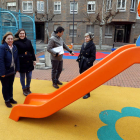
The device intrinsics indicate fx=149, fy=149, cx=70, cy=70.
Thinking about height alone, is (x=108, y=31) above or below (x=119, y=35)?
above

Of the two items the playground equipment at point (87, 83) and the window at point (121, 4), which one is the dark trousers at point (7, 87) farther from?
the window at point (121, 4)

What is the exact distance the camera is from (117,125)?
2781mm

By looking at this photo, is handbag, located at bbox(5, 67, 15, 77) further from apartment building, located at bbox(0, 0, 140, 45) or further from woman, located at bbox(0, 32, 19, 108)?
apartment building, located at bbox(0, 0, 140, 45)

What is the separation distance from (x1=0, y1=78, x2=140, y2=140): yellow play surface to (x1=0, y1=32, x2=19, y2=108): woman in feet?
1.51

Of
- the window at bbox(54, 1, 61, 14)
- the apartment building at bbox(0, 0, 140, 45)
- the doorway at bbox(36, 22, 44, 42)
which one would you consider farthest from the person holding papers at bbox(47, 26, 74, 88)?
the doorway at bbox(36, 22, 44, 42)

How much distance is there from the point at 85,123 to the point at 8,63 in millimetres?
2008

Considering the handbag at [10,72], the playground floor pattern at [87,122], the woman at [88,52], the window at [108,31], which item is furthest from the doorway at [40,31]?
the playground floor pattern at [87,122]

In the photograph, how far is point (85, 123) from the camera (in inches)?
112

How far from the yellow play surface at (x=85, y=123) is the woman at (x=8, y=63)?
459 mm

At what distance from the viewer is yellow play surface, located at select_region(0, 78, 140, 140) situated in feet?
8.08

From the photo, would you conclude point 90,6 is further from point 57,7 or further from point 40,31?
point 40,31

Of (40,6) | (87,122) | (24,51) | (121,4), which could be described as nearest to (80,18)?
(121,4)

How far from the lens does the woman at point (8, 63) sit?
9.92 ft

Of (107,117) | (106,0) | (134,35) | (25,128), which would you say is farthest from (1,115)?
(134,35)
